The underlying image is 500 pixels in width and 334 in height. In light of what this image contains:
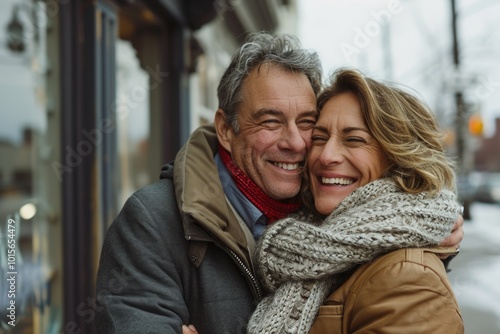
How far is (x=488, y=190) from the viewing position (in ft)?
80.0

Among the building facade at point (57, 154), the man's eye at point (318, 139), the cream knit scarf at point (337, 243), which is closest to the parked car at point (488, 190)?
the building facade at point (57, 154)

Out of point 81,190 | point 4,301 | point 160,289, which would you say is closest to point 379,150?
point 160,289

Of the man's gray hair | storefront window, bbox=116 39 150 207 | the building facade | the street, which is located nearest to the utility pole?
the street

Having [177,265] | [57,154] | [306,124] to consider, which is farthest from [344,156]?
[57,154]

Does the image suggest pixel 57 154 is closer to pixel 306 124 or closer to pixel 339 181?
pixel 306 124

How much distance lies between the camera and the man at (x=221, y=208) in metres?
1.96

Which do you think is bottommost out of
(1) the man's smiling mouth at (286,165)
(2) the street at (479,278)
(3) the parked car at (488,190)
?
(3) the parked car at (488,190)

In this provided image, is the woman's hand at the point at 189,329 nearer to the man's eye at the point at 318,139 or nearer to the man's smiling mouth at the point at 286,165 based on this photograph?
the man's smiling mouth at the point at 286,165

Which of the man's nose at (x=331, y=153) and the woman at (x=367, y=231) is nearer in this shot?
the woman at (x=367, y=231)

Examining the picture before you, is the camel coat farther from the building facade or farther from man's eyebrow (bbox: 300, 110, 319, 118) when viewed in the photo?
the building facade

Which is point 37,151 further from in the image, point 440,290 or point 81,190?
point 440,290

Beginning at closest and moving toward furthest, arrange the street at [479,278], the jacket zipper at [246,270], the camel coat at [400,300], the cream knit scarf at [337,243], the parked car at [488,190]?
the camel coat at [400,300] < the cream knit scarf at [337,243] < the jacket zipper at [246,270] < the street at [479,278] < the parked car at [488,190]

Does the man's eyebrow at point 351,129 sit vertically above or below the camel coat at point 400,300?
above

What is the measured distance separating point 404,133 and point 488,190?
24729 mm
